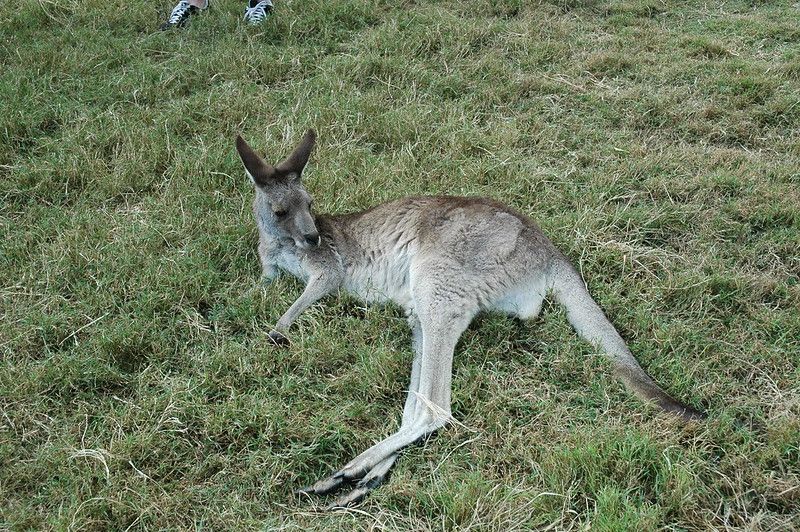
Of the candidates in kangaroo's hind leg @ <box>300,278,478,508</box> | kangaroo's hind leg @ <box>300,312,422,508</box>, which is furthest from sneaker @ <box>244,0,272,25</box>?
kangaroo's hind leg @ <box>300,312,422,508</box>

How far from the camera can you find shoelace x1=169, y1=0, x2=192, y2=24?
780cm

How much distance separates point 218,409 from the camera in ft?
12.2

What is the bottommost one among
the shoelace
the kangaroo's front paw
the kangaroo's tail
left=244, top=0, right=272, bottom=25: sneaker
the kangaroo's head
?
the kangaroo's tail

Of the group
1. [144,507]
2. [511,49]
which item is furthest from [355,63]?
[144,507]

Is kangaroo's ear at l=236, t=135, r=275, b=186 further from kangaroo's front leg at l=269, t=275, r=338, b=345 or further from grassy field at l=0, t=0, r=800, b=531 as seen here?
kangaroo's front leg at l=269, t=275, r=338, b=345

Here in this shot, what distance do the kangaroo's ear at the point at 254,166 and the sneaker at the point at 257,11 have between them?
3.50m

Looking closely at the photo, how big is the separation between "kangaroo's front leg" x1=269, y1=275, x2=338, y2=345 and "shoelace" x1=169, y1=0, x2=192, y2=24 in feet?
14.4

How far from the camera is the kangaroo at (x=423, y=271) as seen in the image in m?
3.66

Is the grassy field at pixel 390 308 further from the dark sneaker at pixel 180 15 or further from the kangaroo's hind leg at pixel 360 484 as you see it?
the dark sneaker at pixel 180 15

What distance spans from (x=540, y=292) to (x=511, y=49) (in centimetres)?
394

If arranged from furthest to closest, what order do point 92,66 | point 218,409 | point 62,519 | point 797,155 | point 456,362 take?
point 92,66, point 797,155, point 456,362, point 218,409, point 62,519

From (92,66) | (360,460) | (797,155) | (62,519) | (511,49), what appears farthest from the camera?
(511,49)

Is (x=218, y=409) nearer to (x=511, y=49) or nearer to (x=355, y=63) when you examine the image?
(x=355, y=63)

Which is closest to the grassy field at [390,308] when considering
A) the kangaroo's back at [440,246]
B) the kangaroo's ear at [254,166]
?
the kangaroo's back at [440,246]
